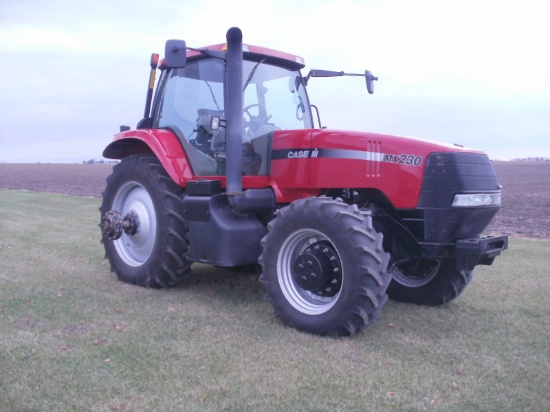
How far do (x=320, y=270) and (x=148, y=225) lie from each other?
2.53 metres

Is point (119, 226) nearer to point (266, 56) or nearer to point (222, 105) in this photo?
point (222, 105)

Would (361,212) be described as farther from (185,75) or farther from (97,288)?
(97,288)

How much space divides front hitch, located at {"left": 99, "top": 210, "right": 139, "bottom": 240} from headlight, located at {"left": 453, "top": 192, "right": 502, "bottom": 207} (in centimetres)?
356

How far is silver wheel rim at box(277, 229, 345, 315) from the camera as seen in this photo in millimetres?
5234

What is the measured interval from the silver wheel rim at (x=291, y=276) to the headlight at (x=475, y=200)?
3.70ft

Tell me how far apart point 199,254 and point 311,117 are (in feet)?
6.52

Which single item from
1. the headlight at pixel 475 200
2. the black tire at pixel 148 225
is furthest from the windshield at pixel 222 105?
the headlight at pixel 475 200

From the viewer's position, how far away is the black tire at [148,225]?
6.34 metres

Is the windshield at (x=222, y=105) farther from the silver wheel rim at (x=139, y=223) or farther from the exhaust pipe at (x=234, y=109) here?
the silver wheel rim at (x=139, y=223)

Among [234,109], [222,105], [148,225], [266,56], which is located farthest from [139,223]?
[266,56]

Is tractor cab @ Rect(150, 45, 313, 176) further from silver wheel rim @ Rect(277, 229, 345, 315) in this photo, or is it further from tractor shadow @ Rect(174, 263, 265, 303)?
tractor shadow @ Rect(174, 263, 265, 303)

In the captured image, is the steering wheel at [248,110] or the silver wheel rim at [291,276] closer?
the silver wheel rim at [291,276]

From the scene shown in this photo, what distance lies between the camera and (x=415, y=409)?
143 inches

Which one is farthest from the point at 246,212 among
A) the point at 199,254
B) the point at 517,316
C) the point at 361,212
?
the point at 517,316
